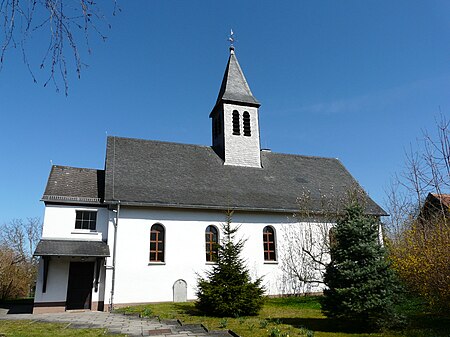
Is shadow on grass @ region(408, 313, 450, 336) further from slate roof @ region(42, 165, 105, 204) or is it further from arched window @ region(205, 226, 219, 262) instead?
slate roof @ region(42, 165, 105, 204)

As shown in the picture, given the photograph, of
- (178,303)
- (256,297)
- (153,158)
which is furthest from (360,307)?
(153,158)

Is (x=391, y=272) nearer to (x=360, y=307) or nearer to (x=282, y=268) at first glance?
(x=360, y=307)

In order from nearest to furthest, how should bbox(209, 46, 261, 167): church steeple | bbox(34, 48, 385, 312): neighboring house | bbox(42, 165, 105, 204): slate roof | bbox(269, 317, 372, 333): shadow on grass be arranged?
bbox(269, 317, 372, 333): shadow on grass, bbox(34, 48, 385, 312): neighboring house, bbox(42, 165, 105, 204): slate roof, bbox(209, 46, 261, 167): church steeple

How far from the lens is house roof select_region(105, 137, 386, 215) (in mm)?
17891

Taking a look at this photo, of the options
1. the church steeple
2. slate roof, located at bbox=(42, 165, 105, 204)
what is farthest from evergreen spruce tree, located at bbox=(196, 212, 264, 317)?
the church steeple

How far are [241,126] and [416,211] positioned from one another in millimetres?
11482

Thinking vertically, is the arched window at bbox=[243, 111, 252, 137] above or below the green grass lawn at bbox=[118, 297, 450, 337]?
above

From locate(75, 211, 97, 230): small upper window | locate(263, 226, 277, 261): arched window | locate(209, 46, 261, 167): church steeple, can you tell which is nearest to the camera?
locate(75, 211, 97, 230): small upper window

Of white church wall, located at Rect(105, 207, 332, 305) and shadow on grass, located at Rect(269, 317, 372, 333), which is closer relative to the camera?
shadow on grass, located at Rect(269, 317, 372, 333)

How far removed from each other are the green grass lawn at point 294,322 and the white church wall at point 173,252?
1455 mm

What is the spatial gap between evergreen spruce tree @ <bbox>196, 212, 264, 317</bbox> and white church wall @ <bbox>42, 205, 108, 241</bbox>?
265 inches

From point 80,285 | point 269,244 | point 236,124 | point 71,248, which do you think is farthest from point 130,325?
point 236,124

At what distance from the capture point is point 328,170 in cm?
2512

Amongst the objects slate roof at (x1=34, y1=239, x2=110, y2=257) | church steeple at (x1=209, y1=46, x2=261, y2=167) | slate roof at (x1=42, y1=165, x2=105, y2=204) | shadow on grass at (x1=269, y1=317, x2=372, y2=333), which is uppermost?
church steeple at (x1=209, y1=46, x2=261, y2=167)
